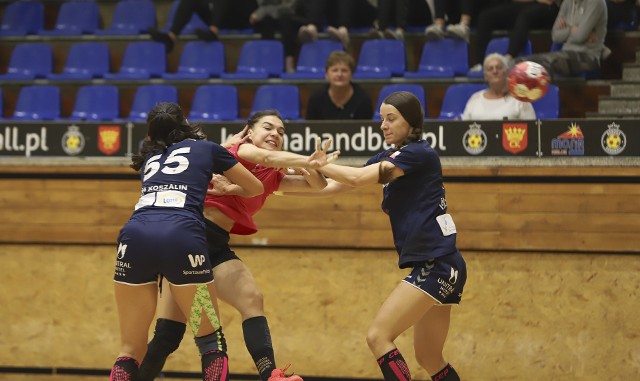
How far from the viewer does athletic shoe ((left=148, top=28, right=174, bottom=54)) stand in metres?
10.9

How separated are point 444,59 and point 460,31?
0.34 metres

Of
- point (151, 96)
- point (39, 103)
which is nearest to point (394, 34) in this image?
point (151, 96)

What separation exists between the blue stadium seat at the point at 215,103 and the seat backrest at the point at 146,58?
1050 millimetres

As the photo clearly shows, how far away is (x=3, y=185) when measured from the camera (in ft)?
26.7

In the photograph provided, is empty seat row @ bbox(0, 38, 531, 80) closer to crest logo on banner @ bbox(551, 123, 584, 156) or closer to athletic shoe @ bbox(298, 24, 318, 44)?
athletic shoe @ bbox(298, 24, 318, 44)

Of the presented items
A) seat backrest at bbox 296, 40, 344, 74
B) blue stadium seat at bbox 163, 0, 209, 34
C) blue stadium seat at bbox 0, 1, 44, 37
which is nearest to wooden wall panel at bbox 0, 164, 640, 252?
seat backrest at bbox 296, 40, 344, 74

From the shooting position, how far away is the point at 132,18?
1188cm

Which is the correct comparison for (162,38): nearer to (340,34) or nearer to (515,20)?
(340,34)

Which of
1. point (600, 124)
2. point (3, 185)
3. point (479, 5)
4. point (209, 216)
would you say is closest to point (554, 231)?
point (600, 124)

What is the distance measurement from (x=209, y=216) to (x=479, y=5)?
609 cm

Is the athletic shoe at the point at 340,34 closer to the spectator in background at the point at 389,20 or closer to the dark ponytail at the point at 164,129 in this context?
Result: the spectator in background at the point at 389,20

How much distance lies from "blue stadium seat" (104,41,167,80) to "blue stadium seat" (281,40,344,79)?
5.45 ft

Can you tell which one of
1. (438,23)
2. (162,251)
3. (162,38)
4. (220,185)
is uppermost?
(438,23)

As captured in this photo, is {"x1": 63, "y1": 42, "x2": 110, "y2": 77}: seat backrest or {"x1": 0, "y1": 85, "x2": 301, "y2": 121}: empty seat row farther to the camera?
{"x1": 63, "y1": 42, "x2": 110, "y2": 77}: seat backrest
